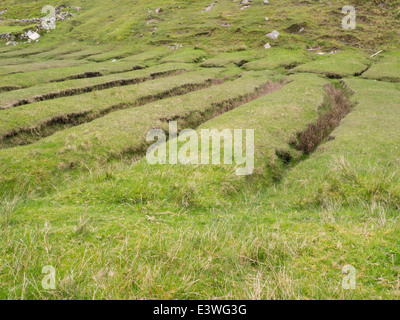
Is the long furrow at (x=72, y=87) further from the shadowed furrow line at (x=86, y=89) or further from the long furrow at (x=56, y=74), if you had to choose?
the long furrow at (x=56, y=74)

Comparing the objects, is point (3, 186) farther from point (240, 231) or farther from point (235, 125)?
point (235, 125)

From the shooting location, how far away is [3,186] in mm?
13664

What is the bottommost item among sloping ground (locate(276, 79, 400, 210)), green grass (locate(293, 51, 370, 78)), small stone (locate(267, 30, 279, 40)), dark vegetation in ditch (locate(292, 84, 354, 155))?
green grass (locate(293, 51, 370, 78))

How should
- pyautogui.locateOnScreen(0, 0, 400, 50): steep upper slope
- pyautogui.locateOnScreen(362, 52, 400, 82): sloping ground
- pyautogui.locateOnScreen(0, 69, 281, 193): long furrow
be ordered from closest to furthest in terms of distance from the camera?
pyautogui.locateOnScreen(0, 69, 281, 193): long furrow, pyautogui.locateOnScreen(362, 52, 400, 82): sloping ground, pyautogui.locateOnScreen(0, 0, 400, 50): steep upper slope

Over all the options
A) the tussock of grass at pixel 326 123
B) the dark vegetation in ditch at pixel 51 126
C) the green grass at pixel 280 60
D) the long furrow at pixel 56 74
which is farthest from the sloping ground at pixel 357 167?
the long furrow at pixel 56 74

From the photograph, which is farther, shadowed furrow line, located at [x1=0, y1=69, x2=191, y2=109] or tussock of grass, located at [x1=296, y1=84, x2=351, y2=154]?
shadowed furrow line, located at [x1=0, y1=69, x2=191, y2=109]

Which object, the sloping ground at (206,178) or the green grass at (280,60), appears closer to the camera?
the sloping ground at (206,178)

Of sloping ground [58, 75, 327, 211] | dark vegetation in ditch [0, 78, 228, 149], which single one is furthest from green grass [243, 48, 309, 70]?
sloping ground [58, 75, 327, 211]

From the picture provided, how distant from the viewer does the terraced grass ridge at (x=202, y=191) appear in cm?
558

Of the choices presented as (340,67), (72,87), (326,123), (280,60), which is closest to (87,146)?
(326,123)

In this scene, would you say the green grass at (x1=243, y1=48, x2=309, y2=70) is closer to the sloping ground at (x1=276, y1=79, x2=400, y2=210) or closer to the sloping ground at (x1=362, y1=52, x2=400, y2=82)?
the sloping ground at (x1=362, y1=52, x2=400, y2=82)

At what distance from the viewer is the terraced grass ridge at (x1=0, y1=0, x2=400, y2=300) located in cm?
558

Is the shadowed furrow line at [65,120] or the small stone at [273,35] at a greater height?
the shadowed furrow line at [65,120]
